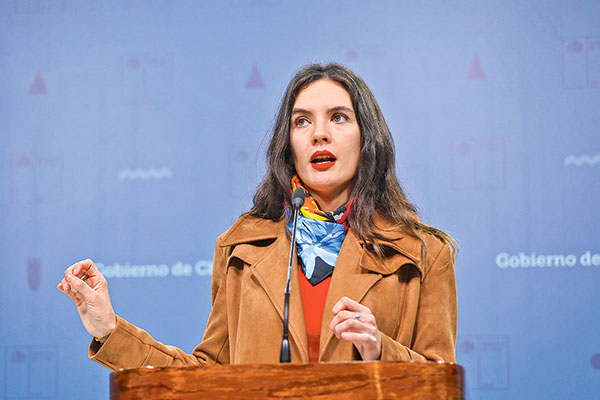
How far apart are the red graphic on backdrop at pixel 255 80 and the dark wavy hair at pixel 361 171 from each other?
88 centimetres

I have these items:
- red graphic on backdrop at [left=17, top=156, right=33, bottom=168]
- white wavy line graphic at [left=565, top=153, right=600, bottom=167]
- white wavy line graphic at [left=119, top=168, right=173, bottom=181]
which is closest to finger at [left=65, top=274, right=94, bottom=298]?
white wavy line graphic at [left=119, top=168, right=173, bottom=181]

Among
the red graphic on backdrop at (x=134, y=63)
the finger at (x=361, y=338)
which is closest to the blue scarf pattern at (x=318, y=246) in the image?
the finger at (x=361, y=338)

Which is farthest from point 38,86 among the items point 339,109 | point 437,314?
point 437,314

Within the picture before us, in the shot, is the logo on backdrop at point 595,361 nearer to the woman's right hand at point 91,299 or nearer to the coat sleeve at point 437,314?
the coat sleeve at point 437,314

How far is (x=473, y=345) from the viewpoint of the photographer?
2.90m

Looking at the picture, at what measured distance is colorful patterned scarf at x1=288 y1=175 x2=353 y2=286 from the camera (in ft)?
6.60

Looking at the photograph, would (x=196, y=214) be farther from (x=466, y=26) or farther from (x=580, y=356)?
(x=580, y=356)

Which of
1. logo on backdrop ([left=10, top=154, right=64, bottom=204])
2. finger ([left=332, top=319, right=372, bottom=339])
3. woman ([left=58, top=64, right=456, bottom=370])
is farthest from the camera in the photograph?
logo on backdrop ([left=10, top=154, right=64, bottom=204])

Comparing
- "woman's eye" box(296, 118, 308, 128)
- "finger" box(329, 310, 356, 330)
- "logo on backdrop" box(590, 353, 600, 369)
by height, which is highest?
Result: "woman's eye" box(296, 118, 308, 128)

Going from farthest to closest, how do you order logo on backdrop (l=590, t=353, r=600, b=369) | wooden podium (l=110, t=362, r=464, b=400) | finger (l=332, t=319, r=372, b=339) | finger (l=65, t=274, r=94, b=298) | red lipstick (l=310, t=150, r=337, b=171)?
logo on backdrop (l=590, t=353, r=600, b=369) → red lipstick (l=310, t=150, r=337, b=171) → finger (l=65, t=274, r=94, b=298) → finger (l=332, t=319, r=372, b=339) → wooden podium (l=110, t=362, r=464, b=400)

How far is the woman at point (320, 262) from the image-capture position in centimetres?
186

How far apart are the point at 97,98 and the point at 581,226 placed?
81.0 inches

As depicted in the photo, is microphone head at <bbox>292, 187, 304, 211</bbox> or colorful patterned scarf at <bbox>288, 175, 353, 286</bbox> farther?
colorful patterned scarf at <bbox>288, 175, 353, 286</bbox>

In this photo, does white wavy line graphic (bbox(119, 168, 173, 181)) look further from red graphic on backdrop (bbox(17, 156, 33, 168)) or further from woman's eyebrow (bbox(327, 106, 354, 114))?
woman's eyebrow (bbox(327, 106, 354, 114))
